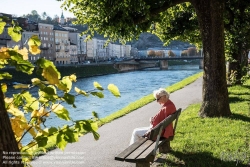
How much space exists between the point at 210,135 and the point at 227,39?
1044cm

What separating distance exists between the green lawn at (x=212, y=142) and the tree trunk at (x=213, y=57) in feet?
1.62

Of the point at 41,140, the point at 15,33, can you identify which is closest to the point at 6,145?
the point at 41,140

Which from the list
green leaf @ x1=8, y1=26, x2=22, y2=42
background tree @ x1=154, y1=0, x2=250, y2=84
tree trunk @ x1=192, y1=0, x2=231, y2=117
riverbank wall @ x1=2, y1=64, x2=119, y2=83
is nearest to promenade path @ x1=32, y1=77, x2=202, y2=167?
tree trunk @ x1=192, y1=0, x2=231, y2=117

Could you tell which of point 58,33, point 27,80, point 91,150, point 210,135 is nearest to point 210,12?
point 210,135

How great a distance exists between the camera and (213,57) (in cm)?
1015

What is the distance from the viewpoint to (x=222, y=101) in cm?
1033

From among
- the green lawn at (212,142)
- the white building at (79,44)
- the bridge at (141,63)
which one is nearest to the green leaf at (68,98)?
the green lawn at (212,142)

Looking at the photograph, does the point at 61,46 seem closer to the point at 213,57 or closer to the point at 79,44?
the point at 79,44

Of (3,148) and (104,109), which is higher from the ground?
(3,148)

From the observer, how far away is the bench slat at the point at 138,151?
17.2 feet

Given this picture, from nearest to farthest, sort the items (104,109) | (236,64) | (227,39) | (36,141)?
(36,141)
(227,39)
(236,64)
(104,109)

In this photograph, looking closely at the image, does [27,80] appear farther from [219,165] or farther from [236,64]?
[219,165]

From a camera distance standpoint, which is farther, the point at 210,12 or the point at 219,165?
the point at 210,12

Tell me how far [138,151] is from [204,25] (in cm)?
587
